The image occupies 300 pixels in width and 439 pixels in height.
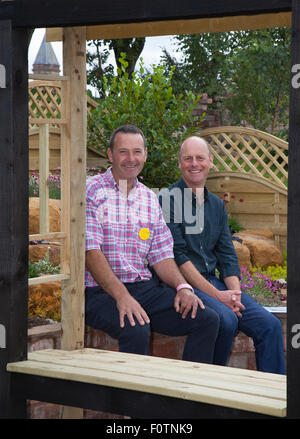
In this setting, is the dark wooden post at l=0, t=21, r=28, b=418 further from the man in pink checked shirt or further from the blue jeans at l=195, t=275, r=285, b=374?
the blue jeans at l=195, t=275, r=285, b=374

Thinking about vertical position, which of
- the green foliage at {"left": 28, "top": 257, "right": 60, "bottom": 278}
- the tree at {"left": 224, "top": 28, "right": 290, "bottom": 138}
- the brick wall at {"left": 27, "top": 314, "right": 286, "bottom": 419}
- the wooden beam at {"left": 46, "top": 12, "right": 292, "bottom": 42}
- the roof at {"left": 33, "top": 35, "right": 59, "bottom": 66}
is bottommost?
the brick wall at {"left": 27, "top": 314, "right": 286, "bottom": 419}

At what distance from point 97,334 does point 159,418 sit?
103cm

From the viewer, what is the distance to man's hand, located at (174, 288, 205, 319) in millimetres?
3779

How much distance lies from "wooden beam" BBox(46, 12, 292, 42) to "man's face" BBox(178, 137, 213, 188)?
66 centimetres

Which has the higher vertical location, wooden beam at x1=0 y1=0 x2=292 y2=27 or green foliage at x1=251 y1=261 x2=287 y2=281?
wooden beam at x1=0 y1=0 x2=292 y2=27

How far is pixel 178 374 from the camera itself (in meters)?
3.14

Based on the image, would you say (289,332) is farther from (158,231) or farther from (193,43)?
(193,43)

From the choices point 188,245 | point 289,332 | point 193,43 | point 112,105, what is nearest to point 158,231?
point 188,245

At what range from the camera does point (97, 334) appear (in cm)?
390

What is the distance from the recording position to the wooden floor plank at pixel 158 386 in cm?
270

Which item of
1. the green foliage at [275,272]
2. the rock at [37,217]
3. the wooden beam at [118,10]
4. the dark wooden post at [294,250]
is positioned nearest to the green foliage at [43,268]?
the rock at [37,217]

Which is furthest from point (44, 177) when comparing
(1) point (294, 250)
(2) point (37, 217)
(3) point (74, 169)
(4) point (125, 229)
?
(2) point (37, 217)

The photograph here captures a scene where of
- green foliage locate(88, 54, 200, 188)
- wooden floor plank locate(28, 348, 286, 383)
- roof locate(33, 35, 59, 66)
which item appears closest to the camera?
wooden floor plank locate(28, 348, 286, 383)

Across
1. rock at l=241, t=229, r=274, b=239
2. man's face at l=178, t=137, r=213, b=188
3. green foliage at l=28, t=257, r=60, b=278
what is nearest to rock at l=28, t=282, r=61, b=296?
green foliage at l=28, t=257, r=60, b=278
